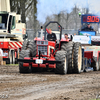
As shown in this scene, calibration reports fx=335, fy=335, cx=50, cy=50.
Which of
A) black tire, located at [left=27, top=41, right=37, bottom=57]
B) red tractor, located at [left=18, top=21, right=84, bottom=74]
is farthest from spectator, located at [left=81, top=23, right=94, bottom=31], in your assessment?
black tire, located at [left=27, top=41, right=37, bottom=57]

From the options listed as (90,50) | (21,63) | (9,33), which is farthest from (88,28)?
(21,63)

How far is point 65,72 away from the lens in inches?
510

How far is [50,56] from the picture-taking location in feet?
44.5

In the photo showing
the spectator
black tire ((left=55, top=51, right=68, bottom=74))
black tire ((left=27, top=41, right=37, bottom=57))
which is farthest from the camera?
the spectator

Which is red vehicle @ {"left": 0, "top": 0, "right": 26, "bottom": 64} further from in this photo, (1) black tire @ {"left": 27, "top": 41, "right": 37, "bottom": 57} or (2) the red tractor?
Answer: (1) black tire @ {"left": 27, "top": 41, "right": 37, "bottom": 57}

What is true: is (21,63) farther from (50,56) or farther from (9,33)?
(9,33)

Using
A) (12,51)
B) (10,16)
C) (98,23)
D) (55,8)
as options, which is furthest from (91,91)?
(98,23)

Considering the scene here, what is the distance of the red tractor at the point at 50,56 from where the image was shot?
12.7 m

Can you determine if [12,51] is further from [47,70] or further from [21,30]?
[47,70]

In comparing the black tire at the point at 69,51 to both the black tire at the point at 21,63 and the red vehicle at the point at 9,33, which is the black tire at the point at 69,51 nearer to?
the black tire at the point at 21,63

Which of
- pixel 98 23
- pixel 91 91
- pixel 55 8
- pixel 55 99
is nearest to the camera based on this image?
pixel 55 99

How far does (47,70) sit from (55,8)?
5.68 m

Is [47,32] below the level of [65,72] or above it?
above

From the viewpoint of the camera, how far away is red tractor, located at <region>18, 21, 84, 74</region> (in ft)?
41.8
